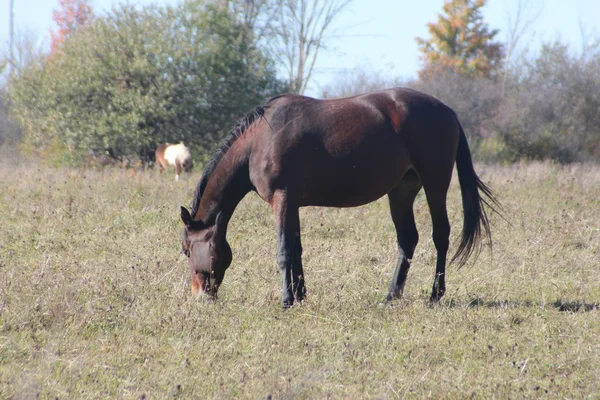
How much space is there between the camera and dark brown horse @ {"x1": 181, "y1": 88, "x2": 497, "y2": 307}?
5.50m

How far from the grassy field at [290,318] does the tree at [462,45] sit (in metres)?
28.7

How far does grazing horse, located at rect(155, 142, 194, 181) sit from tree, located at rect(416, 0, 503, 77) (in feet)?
75.1

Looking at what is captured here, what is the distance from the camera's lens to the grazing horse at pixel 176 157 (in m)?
15.6

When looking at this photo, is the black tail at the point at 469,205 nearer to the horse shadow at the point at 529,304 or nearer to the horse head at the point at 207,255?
the horse shadow at the point at 529,304

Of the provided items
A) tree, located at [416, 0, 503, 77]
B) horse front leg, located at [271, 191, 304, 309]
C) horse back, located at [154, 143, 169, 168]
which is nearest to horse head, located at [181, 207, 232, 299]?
horse front leg, located at [271, 191, 304, 309]

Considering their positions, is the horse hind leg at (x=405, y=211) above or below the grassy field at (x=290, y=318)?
above

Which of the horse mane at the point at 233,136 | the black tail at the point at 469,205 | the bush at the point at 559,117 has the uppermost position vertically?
the horse mane at the point at 233,136

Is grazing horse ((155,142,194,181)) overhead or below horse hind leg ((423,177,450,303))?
below

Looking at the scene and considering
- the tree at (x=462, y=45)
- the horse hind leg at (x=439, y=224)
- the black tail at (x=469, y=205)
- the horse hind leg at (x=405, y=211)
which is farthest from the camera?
the tree at (x=462, y=45)

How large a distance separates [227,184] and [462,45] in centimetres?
3375

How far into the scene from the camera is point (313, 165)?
18.2 feet

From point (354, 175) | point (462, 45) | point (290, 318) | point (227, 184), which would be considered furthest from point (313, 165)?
point (462, 45)

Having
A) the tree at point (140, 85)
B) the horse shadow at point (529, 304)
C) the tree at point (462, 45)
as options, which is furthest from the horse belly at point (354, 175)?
the tree at point (462, 45)

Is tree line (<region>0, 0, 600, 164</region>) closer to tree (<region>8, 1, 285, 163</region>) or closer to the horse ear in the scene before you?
tree (<region>8, 1, 285, 163</region>)
